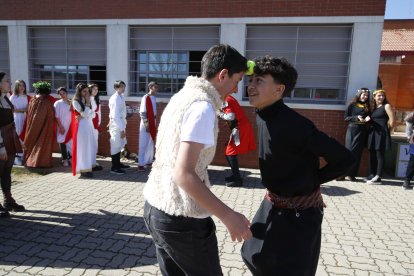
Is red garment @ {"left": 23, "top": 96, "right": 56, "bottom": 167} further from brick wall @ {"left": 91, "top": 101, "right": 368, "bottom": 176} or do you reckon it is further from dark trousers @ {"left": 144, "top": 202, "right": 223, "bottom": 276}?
dark trousers @ {"left": 144, "top": 202, "right": 223, "bottom": 276}

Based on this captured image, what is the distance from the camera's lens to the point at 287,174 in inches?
67.9

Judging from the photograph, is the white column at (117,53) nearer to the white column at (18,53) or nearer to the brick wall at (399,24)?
the white column at (18,53)

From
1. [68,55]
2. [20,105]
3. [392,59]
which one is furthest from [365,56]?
[392,59]

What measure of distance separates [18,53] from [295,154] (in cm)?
904

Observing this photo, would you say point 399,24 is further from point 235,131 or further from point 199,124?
point 199,124

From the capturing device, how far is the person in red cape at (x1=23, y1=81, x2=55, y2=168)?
650 centimetres

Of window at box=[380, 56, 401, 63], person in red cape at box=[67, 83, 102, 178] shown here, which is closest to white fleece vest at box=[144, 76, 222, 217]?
person in red cape at box=[67, 83, 102, 178]

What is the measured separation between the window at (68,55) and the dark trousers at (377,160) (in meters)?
7.00

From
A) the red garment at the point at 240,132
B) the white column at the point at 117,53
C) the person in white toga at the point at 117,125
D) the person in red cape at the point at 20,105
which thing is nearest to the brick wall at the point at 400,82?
the red garment at the point at 240,132

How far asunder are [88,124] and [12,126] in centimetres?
193

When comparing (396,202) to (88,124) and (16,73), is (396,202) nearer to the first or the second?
(88,124)

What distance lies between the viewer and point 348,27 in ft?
21.5

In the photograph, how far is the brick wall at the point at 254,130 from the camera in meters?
6.61

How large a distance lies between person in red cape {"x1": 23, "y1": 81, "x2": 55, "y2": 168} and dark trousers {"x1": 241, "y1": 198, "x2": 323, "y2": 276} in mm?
6256
